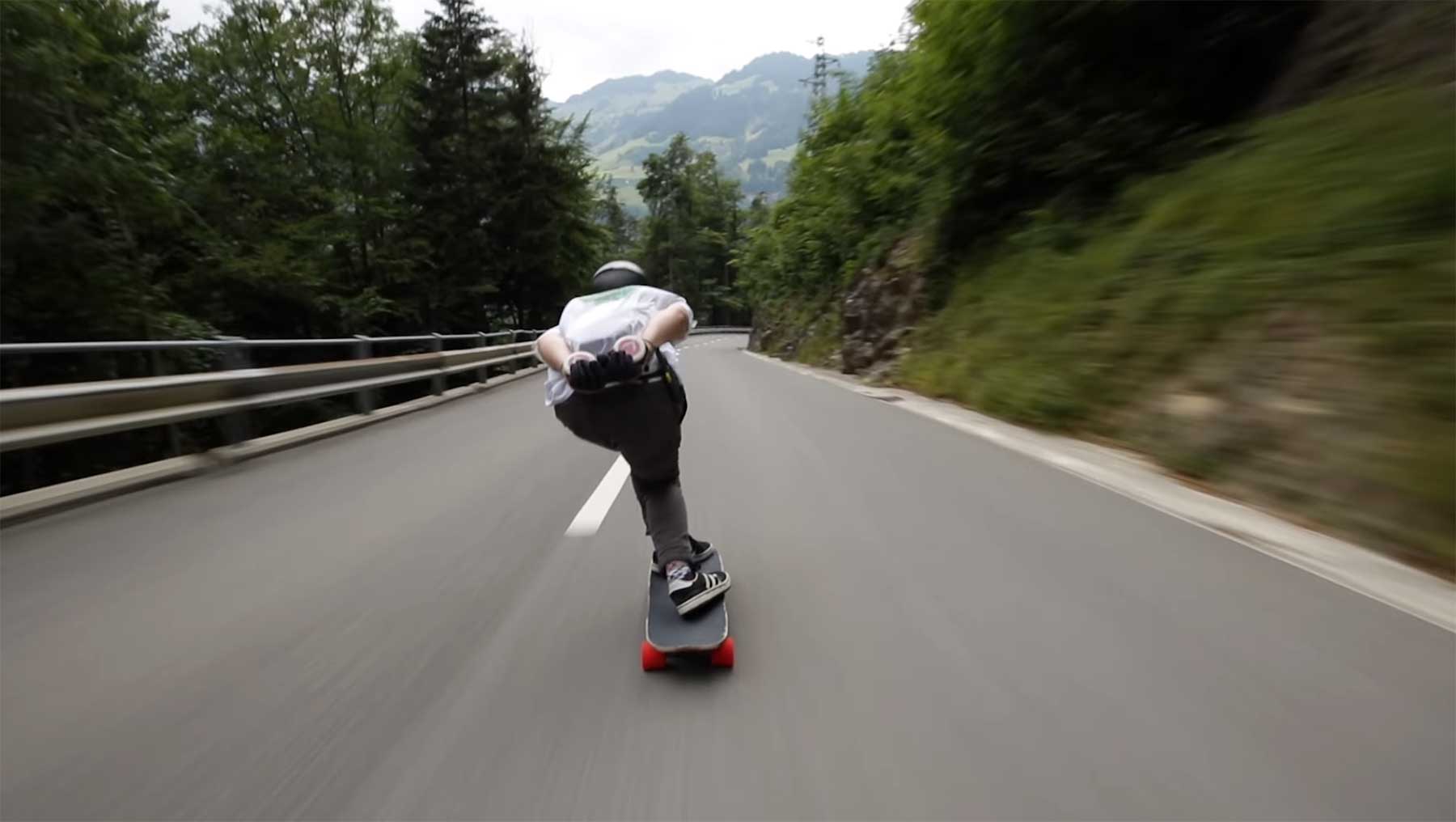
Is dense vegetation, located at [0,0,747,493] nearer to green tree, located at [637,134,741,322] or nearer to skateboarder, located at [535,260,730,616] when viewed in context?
skateboarder, located at [535,260,730,616]

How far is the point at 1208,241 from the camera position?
7.55 m

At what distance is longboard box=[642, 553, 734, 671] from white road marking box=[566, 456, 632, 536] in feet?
4.22

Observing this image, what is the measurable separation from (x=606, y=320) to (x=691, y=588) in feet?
3.40

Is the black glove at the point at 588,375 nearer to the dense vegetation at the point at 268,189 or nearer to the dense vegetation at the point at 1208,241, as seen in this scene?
the dense vegetation at the point at 1208,241

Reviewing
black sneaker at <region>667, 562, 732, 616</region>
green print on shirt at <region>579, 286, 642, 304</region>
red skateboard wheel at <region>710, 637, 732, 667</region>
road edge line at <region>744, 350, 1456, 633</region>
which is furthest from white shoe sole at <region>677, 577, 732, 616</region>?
road edge line at <region>744, 350, 1456, 633</region>

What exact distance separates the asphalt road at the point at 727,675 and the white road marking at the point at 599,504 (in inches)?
4.5

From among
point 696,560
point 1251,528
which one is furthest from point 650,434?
point 1251,528

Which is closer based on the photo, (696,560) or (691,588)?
(691,588)

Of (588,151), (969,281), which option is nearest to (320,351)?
(588,151)

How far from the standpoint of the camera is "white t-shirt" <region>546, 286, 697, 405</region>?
116 inches

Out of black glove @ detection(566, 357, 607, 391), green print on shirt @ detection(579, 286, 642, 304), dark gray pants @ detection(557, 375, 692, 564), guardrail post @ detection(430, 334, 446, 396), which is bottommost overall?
guardrail post @ detection(430, 334, 446, 396)

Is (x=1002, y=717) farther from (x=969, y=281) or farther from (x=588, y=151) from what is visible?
(x=588, y=151)

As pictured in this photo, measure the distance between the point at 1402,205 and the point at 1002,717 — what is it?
18.0ft

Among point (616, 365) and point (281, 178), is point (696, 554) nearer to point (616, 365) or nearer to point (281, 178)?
point (616, 365)
